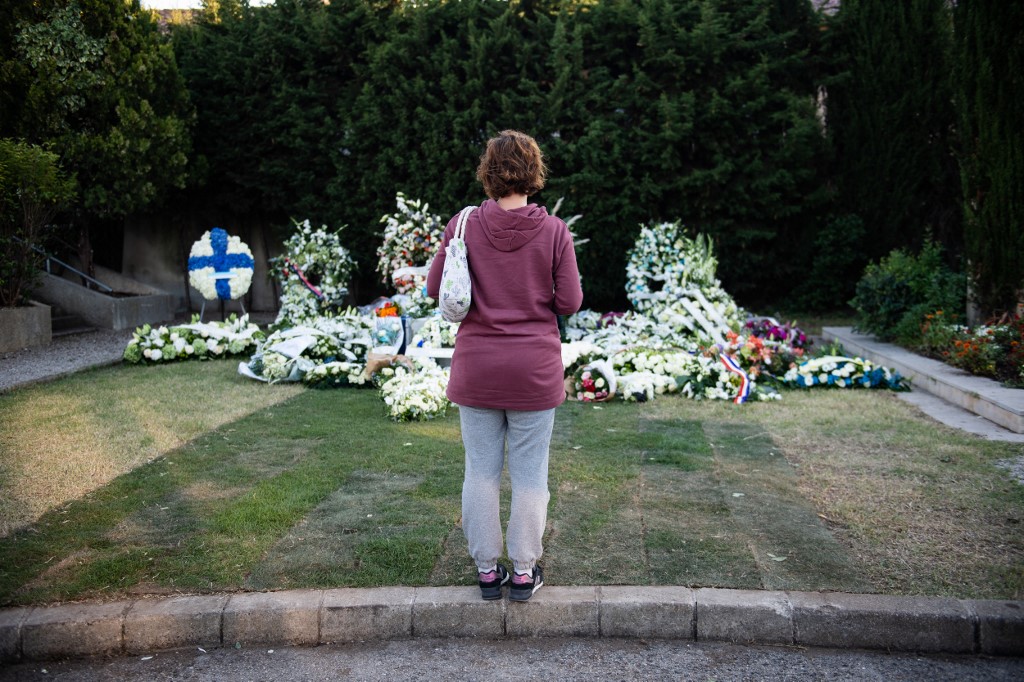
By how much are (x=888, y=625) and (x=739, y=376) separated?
14.5 feet

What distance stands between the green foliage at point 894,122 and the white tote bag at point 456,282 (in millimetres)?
10178

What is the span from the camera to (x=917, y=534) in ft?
13.6

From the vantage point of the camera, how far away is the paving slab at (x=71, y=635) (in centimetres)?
335

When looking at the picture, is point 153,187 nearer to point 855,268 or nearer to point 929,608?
point 855,268

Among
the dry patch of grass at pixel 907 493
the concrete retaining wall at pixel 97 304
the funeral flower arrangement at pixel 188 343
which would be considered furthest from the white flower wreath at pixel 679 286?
the concrete retaining wall at pixel 97 304

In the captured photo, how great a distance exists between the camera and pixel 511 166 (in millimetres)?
3361

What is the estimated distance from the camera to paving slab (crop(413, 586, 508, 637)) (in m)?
3.46

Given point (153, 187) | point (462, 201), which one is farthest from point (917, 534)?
point (153, 187)

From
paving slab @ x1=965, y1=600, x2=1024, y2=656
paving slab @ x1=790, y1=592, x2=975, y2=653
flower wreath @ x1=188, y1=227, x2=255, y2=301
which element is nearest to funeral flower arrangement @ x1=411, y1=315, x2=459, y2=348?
flower wreath @ x1=188, y1=227, x2=255, y2=301

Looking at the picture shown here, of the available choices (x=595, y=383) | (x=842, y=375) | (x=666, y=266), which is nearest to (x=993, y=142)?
(x=842, y=375)

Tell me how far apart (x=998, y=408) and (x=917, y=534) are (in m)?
2.82

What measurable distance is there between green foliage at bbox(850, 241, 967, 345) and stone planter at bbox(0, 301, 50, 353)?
10.0 meters

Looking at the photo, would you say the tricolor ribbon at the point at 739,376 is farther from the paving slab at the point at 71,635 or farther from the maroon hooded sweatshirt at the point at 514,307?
the paving slab at the point at 71,635

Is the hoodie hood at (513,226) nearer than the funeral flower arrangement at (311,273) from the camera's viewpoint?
Yes
